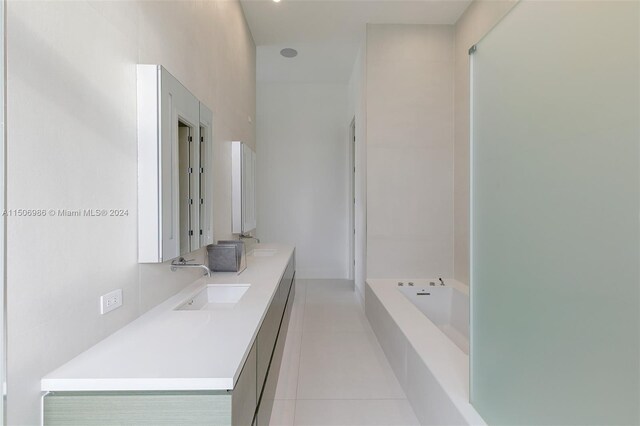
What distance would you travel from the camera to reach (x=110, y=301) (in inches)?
47.8

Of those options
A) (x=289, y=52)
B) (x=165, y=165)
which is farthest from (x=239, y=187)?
(x=289, y=52)

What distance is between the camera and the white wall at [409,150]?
371cm

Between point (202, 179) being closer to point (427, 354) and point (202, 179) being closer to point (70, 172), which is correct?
point (70, 172)

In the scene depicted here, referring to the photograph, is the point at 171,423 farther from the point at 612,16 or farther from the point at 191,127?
the point at 612,16

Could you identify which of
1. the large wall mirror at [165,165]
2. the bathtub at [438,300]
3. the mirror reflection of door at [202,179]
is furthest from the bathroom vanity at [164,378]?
the bathtub at [438,300]

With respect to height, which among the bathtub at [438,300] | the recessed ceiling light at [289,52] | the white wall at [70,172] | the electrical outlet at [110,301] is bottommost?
the bathtub at [438,300]

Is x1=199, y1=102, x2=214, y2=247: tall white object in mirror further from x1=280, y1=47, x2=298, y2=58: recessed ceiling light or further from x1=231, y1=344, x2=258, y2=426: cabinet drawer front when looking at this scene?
x1=280, y1=47, x2=298, y2=58: recessed ceiling light

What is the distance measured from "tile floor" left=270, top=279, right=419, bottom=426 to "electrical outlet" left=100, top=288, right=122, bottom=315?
121 centimetres

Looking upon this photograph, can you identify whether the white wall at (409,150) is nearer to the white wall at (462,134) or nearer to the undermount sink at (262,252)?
the white wall at (462,134)

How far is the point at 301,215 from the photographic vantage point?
5598 mm

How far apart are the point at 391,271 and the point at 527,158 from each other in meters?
2.74

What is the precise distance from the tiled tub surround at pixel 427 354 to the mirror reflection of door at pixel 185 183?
152cm

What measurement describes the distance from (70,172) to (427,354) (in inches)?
77.2

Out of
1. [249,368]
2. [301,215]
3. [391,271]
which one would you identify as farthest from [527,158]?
[301,215]
